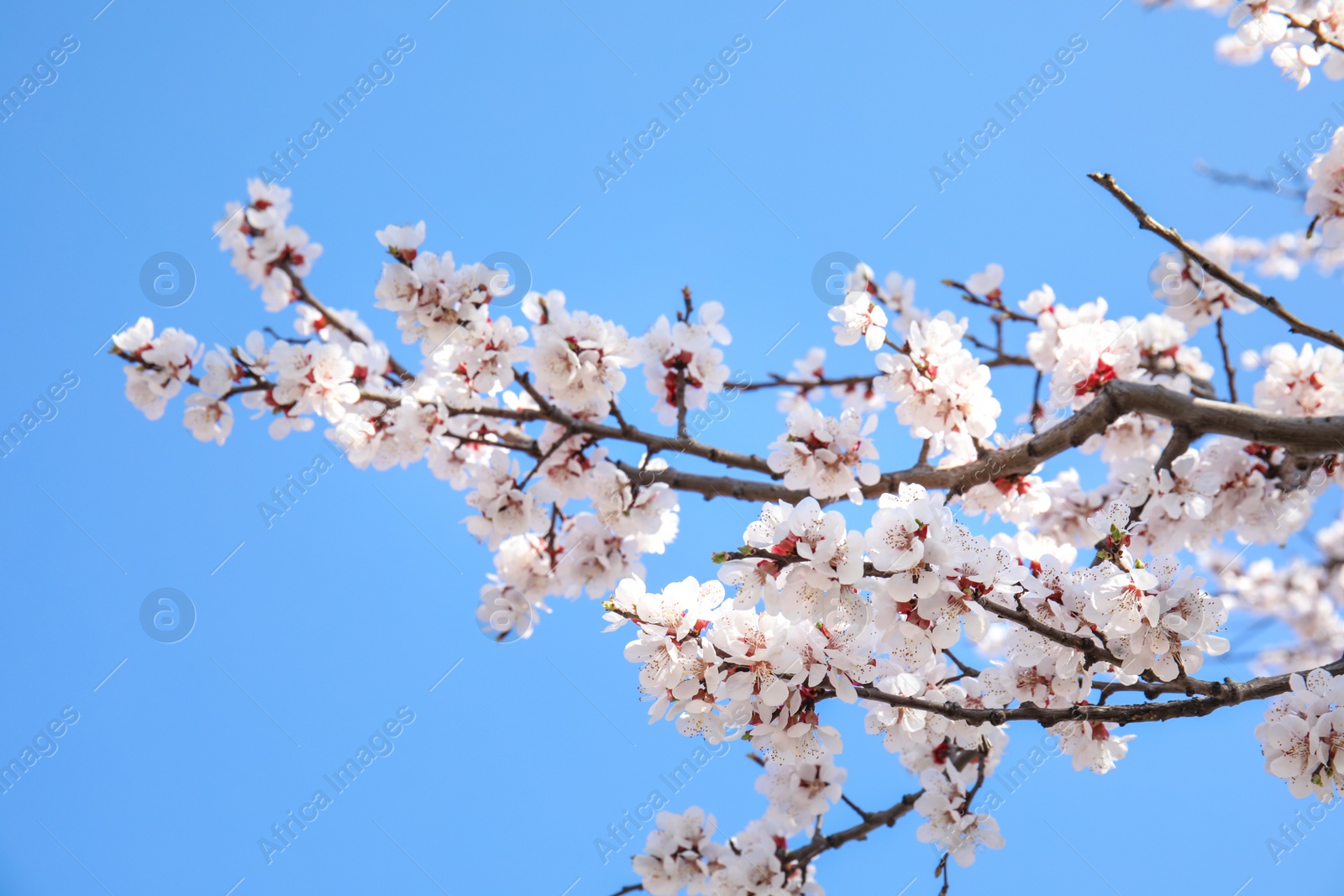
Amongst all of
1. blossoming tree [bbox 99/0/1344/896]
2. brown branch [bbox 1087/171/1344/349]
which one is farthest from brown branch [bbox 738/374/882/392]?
brown branch [bbox 1087/171/1344/349]

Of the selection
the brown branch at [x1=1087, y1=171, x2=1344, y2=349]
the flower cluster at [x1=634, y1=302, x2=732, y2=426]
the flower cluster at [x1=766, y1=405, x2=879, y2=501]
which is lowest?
the flower cluster at [x1=766, y1=405, x2=879, y2=501]

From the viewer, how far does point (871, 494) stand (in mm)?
2682

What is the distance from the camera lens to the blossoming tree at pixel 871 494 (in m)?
1.58

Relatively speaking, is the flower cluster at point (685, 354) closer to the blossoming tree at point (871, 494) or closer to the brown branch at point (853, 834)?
the blossoming tree at point (871, 494)

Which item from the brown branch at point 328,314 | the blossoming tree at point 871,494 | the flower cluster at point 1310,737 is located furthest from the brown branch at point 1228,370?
the brown branch at point 328,314

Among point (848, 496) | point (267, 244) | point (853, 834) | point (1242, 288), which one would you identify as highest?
point (1242, 288)

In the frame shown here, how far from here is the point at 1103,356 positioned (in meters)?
3.08

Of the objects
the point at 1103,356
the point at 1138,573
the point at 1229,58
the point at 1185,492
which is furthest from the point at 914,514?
the point at 1229,58

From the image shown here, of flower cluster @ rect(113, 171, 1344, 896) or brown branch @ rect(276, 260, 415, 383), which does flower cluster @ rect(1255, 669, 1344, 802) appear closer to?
flower cluster @ rect(113, 171, 1344, 896)

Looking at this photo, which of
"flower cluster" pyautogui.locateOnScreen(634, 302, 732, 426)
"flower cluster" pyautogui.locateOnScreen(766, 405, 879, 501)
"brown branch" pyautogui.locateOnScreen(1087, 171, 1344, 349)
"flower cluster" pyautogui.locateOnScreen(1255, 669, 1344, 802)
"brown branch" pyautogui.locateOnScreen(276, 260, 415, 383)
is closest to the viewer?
"flower cluster" pyautogui.locateOnScreen(1255, 669, 1344, 802)

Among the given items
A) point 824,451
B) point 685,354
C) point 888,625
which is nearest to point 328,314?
point 685,354

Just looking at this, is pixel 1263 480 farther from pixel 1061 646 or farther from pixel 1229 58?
pixel 1229 58

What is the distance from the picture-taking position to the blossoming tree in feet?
5.20

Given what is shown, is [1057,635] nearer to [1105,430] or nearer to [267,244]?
[1105,430]
